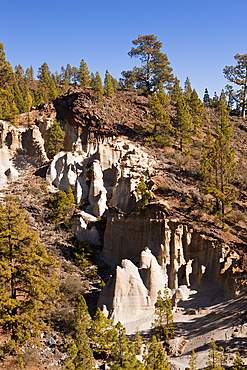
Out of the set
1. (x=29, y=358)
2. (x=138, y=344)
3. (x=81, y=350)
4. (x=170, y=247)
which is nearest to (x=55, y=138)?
(x=170, y=247)

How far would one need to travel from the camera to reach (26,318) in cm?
1983

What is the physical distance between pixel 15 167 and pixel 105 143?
45.9 feet

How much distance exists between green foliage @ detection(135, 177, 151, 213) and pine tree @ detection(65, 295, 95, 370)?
1299cm

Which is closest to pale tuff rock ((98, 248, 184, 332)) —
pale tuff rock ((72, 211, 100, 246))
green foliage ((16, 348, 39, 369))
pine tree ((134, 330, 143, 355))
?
pine tree ((134, 330, 143, 355))

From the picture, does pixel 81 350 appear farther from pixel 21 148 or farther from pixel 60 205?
pixel 21 148

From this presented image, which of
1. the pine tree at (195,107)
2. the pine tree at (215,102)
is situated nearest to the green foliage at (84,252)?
the pine tree at (195,107)

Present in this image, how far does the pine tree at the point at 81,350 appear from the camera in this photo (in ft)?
73.8

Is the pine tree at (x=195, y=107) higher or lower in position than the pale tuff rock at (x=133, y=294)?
higher

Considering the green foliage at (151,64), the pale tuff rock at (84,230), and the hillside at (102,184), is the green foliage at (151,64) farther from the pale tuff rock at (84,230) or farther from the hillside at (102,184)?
the pale tuff rock at (84,230)

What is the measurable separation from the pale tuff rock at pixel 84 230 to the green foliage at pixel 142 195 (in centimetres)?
680

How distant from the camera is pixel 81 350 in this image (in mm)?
23641

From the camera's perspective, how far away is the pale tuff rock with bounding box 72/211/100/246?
38875mm

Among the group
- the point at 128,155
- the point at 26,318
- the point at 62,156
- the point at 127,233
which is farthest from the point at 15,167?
the point at 26,318

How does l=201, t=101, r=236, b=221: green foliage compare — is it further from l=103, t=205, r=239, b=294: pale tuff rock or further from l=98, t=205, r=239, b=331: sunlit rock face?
l=98, t=205, r=239, b=331: sunlit rock face
